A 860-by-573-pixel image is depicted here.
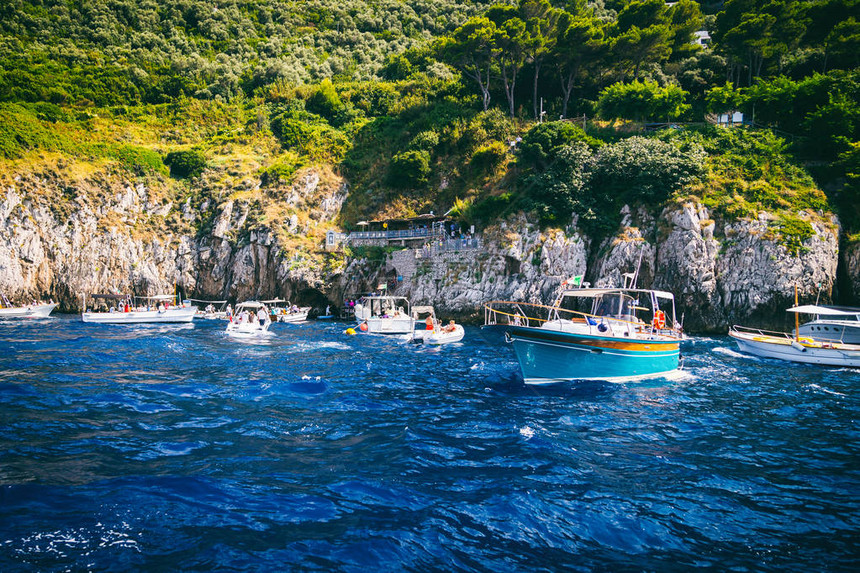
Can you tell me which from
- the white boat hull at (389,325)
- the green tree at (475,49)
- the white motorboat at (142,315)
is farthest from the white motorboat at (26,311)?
the green tree at (475,49)

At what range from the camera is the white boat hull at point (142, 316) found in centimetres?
4312

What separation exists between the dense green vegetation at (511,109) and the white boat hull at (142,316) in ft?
71.2

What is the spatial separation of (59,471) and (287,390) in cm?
830

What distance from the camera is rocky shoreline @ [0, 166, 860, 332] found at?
36.5 meters

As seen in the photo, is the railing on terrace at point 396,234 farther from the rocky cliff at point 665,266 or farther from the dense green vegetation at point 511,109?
the dense green vegetation at point 511,109

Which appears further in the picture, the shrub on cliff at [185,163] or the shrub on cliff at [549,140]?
the shrub on cliff at [185,163]

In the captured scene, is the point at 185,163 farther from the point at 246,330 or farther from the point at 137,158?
the point at 246,330

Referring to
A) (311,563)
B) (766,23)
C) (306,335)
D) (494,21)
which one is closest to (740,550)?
(311,563)

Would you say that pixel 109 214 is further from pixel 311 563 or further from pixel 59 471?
pixel 311 563

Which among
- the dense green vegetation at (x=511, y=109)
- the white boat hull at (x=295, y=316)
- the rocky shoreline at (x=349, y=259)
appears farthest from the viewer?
the white boat hull at (x=295, y=316)

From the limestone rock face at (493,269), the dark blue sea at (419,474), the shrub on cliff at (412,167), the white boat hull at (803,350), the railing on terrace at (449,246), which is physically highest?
the shrub on cliff at (412,167)

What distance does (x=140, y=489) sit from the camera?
8359mm

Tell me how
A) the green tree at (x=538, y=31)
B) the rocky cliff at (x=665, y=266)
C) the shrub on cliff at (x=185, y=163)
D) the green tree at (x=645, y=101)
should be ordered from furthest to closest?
the shrub on cliff at (x=185, y=163), the green tree at (x=538, y=31), the green tree at (x=645, y=101), the rocky cliff at (x=665, y=266)

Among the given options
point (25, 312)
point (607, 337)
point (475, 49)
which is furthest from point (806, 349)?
point (25, 312)
